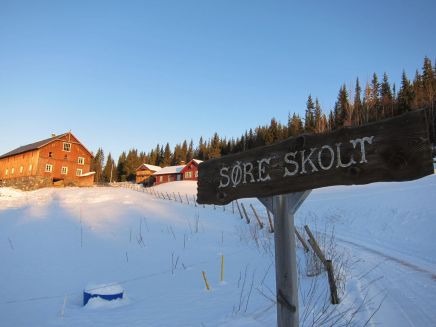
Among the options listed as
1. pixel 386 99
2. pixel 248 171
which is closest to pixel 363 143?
pixel 248 171

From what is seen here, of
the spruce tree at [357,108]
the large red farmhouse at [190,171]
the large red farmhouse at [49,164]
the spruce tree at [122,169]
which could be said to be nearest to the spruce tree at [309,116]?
the spruce tree at [357,108]

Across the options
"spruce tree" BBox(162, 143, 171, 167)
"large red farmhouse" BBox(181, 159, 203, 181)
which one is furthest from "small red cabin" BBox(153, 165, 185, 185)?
"spruce tree" BBox(162, 143, 171, 167)

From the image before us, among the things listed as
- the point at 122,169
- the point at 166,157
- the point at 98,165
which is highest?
the point at 166,157

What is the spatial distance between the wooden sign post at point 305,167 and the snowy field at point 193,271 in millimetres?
2782

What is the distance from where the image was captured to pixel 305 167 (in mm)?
2410

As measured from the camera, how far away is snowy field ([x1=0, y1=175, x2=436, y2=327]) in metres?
5.91

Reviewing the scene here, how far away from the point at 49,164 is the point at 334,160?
50396 mm

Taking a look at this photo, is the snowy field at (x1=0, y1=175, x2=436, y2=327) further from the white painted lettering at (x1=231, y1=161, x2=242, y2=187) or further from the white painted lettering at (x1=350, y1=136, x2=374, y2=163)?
the white painted lettering at (x1=350, y1=136, x2=374, y2=163)

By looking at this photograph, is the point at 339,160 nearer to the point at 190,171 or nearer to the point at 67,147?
the point at 67,147

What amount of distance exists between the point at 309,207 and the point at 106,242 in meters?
17.4

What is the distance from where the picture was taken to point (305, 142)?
241 cm

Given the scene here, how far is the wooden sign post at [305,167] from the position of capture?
6.32ft

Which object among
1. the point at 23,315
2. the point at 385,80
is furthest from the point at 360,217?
the point at 385,80

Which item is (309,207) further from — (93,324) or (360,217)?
(93,324)
